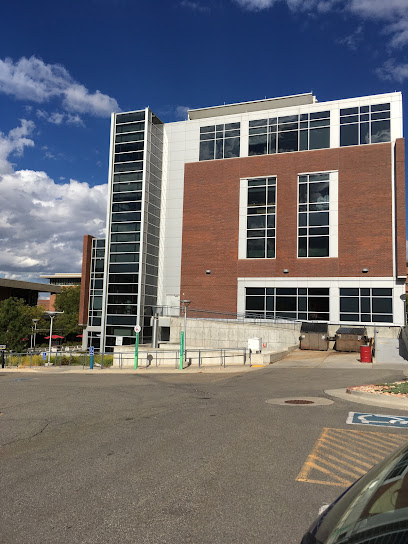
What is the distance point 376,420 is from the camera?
10.2 meters

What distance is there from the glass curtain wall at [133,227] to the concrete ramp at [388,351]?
72.6ft

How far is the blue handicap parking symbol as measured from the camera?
9797 mm

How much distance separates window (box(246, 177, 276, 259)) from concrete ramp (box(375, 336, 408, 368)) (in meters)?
14.0

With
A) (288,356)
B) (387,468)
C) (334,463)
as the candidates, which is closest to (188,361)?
(288,356)

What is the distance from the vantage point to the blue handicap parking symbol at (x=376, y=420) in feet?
32.1

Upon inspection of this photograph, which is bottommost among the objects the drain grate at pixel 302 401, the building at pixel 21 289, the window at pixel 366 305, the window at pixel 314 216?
the drain grate at pixel 302 401

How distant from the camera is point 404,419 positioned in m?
10.4

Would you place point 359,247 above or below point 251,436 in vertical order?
above

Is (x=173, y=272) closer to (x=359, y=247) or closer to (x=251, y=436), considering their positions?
(x=359, y=247)

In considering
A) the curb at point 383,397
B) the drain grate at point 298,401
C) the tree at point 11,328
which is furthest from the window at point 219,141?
the drain grate at point 298,401

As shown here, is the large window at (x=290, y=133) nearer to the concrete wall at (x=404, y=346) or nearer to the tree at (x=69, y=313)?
the concrete wall at (x=404, y=346)

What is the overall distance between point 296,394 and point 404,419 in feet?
14.8

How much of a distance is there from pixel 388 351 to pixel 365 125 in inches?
879

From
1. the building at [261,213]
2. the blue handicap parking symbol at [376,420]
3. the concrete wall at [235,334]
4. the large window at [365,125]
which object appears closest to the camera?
the blue handicap parking symbol at [376,420]
